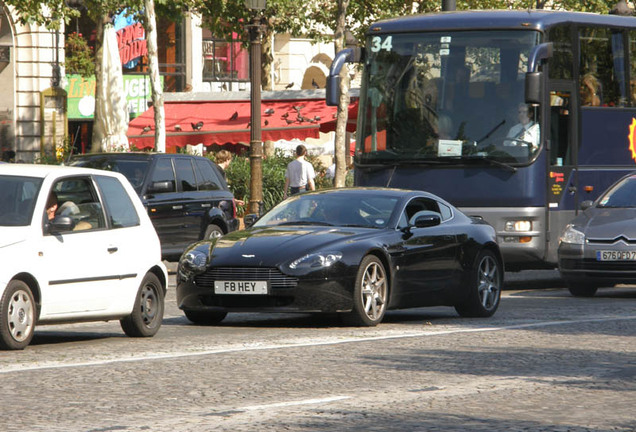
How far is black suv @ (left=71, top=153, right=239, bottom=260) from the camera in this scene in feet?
68.7

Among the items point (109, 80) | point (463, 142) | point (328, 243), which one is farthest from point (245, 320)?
point (109, 80)

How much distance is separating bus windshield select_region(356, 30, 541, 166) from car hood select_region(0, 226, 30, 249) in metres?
9.08

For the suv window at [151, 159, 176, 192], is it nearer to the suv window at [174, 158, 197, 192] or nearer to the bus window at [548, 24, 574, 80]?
the suv window at [174, 158, 197, 192]

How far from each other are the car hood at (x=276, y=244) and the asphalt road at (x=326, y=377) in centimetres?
65

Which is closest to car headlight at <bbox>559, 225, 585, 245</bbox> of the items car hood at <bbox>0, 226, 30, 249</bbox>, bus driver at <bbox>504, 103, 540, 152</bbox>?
bus driver at <bbox>504, 103, 540, 152</bbox>

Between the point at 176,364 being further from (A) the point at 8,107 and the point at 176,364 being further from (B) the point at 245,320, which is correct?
(A) the point at 8,107

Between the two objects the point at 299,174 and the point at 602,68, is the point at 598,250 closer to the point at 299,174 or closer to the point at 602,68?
the point at 602,68

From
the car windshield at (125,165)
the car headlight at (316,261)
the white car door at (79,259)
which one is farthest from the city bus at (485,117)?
the white car door at (79,259)

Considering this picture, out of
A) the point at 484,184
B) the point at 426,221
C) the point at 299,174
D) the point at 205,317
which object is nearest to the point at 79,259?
the point at 205,317

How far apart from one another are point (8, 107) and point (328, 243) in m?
27.2

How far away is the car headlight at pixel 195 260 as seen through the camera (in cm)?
1316

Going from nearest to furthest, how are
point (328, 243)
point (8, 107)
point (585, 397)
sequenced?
point (585, 397)
point (328, 243)
point (8, 107)

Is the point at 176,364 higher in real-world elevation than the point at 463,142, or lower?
lower

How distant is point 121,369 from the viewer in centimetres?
980
